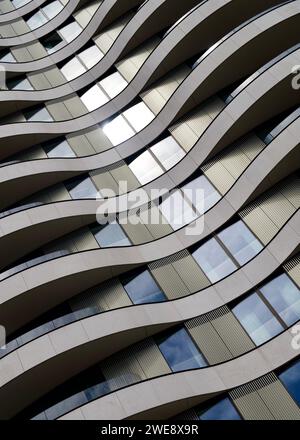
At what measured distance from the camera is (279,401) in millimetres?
16219

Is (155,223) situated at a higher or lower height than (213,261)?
higher

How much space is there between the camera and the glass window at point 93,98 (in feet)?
91.2

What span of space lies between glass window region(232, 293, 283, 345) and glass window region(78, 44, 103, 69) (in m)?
17.7

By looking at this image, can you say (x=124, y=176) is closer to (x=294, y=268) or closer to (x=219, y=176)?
(x=219, y=176)

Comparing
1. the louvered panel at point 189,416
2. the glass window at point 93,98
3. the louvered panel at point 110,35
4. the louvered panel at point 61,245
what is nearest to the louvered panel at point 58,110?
the glass window at point 93,98

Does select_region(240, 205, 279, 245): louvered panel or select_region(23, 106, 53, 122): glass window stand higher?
select_region(23, 106, 53, 122): glass window

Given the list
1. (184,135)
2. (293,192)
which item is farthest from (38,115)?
(293,192)

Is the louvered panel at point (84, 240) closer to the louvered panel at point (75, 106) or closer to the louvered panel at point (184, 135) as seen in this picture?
the louvered panel at point (184, 135)

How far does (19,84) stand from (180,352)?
64.5ft

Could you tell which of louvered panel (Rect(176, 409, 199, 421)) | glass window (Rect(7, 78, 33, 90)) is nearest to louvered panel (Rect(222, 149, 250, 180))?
louvered panel (Rect(176, 409, 199, 421))

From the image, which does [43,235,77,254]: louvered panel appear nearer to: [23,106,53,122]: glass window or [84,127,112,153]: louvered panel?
[84,127,112,153]: louvered panel

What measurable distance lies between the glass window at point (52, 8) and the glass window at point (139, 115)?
12.7 meters

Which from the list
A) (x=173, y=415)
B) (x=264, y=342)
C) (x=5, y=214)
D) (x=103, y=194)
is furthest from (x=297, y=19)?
(x=173, y=415)

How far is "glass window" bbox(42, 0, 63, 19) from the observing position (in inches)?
1372
